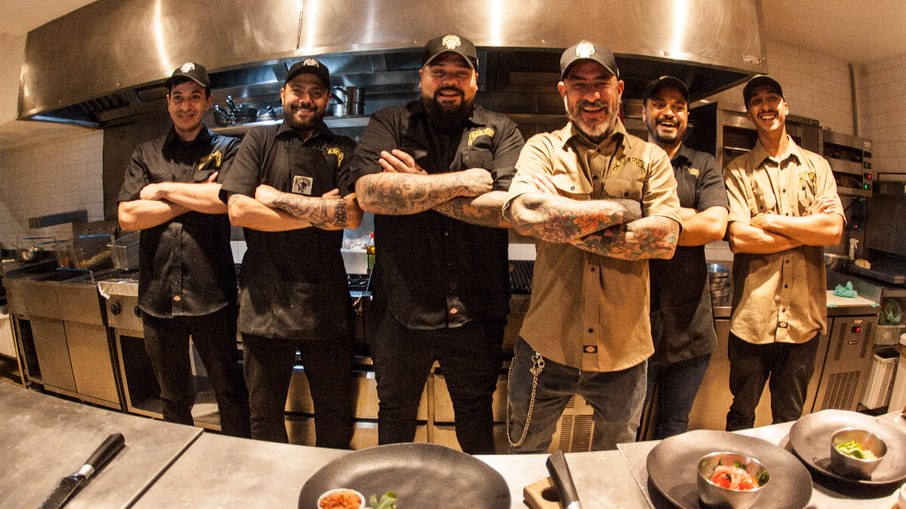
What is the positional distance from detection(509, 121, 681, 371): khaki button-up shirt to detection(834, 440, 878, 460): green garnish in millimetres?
634

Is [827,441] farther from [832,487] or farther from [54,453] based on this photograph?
[54,453]

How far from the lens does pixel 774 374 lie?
2.19 metres

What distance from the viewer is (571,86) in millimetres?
1618

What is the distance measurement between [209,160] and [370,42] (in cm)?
121

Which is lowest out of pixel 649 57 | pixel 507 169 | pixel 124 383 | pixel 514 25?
pixel 124 383

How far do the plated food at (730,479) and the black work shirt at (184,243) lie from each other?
2137 mm

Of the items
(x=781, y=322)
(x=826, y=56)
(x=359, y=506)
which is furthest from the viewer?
(x=826, y=56)

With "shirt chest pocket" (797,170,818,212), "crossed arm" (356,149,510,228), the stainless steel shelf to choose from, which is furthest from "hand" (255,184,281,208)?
"shirt chest pocket" (797,170,818,212)

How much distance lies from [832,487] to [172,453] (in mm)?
1456

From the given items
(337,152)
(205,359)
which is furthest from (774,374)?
(205,359)

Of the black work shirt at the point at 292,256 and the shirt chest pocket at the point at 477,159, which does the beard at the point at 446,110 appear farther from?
the black work shirt at the point at 292,256

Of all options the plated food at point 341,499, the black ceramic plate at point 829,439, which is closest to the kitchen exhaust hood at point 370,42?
the black ceramic plate at point 829,439

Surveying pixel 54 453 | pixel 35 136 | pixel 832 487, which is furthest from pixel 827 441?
pixel 35 136

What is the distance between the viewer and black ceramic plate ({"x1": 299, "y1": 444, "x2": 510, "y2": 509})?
0.89 meters
